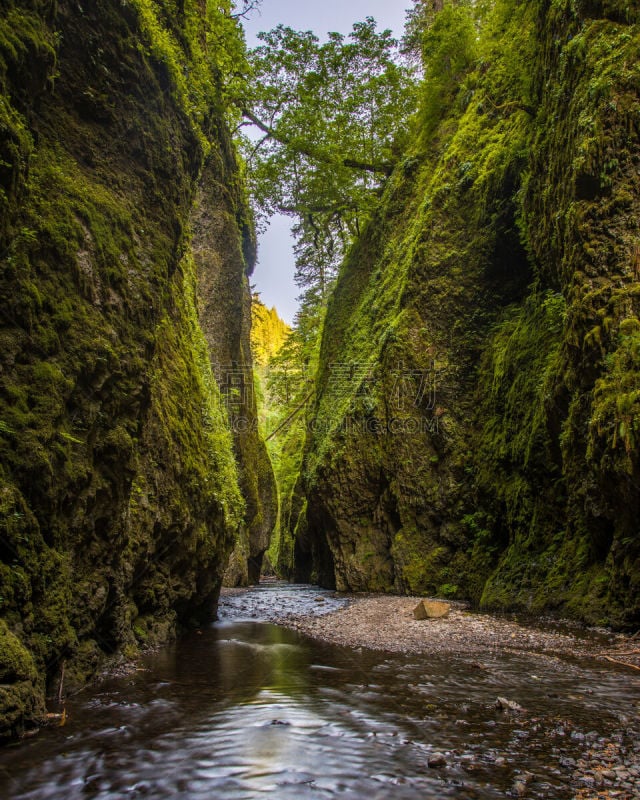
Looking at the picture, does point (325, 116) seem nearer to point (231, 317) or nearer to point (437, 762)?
point (231, 317)

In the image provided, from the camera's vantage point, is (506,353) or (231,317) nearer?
(506,353)

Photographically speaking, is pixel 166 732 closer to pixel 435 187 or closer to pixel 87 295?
pixel 87 295

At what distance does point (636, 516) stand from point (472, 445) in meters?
7.07

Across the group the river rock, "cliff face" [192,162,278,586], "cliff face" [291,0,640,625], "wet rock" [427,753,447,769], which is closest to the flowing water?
"wet rock" [427,753,447,769]

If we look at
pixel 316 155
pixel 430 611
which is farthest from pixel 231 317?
pixel 430 611

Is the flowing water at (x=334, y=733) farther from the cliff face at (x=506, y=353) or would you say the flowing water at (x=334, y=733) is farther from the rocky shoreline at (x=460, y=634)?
the cliff face at (x=506, y=353)

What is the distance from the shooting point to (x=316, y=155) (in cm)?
2019

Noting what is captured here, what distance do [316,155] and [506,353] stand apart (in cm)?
1220

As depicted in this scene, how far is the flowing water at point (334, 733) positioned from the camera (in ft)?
10.4

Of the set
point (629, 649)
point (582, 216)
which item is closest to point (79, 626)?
point (629, 649)

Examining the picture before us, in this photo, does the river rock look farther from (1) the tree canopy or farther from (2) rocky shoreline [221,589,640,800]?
(1) the tree canopy

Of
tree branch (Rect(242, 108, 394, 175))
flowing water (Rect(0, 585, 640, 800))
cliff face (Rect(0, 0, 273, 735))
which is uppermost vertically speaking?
tree branch (Rect(242, 108, 394, 175))

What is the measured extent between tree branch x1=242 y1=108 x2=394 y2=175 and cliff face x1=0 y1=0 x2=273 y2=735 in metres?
9.48

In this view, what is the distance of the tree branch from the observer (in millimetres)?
20016
